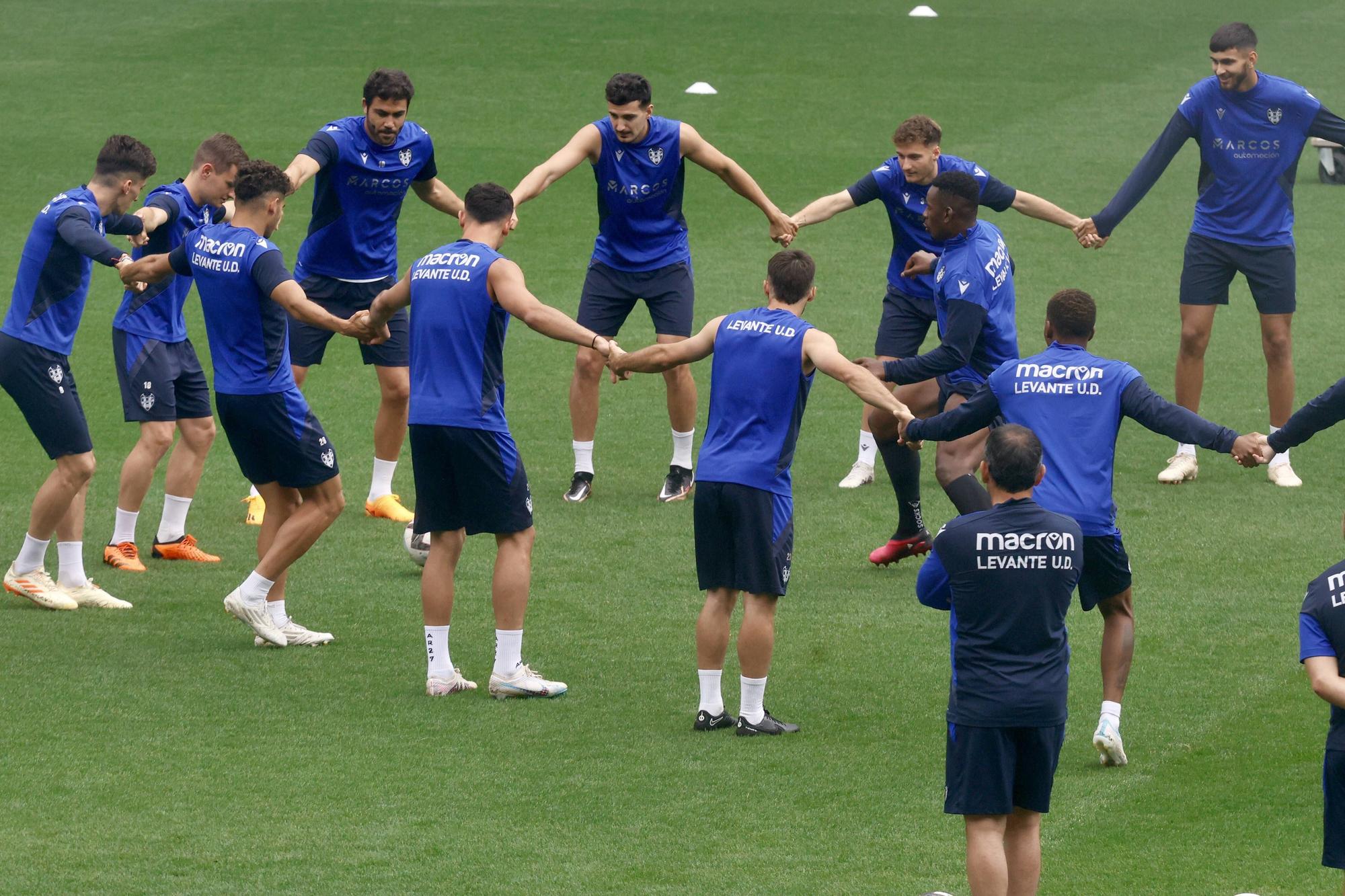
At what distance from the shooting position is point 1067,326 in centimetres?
679

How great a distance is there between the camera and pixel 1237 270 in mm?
11398

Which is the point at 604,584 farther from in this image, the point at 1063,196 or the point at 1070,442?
the point at 1063,196

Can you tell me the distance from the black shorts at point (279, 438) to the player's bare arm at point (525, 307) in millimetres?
1283

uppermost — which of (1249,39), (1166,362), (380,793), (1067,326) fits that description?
(1249,39)

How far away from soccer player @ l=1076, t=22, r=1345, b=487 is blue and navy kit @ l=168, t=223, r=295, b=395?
5.29m

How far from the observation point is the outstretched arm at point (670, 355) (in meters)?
7.33

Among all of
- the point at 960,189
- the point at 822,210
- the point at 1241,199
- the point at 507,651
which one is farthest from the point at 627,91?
the point at 507,651

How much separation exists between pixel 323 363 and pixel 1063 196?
9.18 meters

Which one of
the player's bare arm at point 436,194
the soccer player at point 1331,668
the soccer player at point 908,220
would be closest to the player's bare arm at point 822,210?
the soccer player at point 908,220

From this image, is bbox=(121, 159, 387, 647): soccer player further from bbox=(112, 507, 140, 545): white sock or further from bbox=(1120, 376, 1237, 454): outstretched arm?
Result: bbox=(1120, 376, 1237, 454): outstretched arm

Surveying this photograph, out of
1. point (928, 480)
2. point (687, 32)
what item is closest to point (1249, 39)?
point (928, 480)

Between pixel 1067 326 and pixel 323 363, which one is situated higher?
pixel 1067 326

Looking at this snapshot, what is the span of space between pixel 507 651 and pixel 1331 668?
3.79m

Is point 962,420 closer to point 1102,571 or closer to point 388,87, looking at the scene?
point 1102,571
